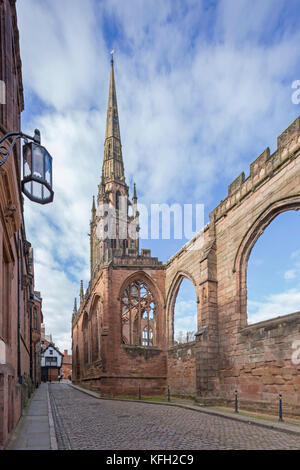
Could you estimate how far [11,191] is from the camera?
6.52 m

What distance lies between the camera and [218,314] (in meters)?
17.0

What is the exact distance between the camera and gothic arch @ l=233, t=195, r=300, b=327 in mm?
14005

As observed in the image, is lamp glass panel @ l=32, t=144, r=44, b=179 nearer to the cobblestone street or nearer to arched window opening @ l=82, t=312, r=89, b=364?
the cobblestone street

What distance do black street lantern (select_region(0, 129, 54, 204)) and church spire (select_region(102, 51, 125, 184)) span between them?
144 feet

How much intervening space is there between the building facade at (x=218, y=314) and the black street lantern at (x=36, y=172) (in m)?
9.79

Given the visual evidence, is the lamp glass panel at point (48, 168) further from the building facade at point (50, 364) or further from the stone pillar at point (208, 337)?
the building facade at point (50, 364)

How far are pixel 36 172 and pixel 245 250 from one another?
483 inches

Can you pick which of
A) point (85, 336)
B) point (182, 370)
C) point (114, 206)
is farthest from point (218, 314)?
point (114, 206)

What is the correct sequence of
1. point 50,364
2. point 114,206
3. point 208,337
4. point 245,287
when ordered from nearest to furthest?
point 245,287, point 208,337, point 114,206, point 50,364

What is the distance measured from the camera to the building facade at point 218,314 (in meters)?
12.8

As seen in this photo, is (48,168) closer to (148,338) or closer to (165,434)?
(165,434)
